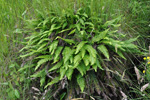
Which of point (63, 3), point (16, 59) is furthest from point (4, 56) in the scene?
point (63, 3)

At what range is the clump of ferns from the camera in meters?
2.29

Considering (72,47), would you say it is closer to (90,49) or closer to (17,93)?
(90,49)

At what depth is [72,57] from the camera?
234 cm

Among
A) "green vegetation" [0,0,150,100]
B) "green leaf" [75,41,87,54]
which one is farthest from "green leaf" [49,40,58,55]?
"green leaf" [75,41,87,54]

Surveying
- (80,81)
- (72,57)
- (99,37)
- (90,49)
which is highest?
(99,37)

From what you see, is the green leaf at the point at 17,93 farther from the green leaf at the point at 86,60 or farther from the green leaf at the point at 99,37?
the green leaf at the point at 99,37

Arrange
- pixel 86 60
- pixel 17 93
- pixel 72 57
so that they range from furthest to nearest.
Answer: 1. pixel 17 93
2. pixel 72 57
3. pixel 86 60

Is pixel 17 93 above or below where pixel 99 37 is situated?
below

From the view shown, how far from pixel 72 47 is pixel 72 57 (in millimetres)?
231

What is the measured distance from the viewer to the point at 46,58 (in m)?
2.44

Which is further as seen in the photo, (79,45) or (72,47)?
(72,47)

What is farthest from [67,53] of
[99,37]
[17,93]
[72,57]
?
[17,93]

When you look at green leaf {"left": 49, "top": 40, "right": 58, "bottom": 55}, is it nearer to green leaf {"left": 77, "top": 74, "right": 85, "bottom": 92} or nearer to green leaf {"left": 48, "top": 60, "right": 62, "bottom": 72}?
green leaf {"left": 48, "top": 60, "right": 62, "bottom": 72}

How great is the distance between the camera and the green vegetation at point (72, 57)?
2326 millimetres
